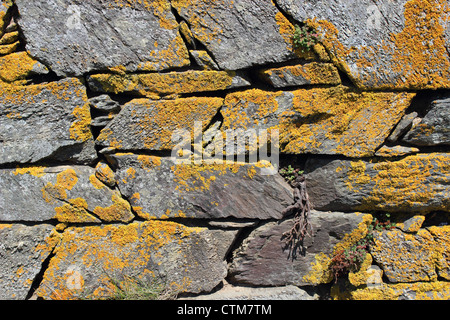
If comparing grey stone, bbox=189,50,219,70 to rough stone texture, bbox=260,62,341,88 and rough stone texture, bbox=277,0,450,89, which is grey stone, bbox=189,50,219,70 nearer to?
rough stone texture, bbox=260,62,341,88

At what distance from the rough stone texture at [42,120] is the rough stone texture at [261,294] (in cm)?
169

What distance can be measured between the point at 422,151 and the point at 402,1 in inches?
46.2

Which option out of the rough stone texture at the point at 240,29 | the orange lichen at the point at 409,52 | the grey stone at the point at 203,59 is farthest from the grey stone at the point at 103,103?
the orange lichen at the point at 409,52

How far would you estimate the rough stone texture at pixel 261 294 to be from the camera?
9.35 feet

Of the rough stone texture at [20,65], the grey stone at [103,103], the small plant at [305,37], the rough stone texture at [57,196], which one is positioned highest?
the small plant at [305,37]

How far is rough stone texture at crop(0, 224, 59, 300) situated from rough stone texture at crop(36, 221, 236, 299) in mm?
108

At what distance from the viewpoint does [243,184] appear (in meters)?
2.74

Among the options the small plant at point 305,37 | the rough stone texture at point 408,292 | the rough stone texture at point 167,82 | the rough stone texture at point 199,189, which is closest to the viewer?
the small plant at point 305,37

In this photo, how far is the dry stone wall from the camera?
254cm

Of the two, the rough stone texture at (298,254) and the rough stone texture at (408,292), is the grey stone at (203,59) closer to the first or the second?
the rough stone texture at (298,254)

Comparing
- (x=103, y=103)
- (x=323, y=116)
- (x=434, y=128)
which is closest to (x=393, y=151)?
(x=434, y=128)

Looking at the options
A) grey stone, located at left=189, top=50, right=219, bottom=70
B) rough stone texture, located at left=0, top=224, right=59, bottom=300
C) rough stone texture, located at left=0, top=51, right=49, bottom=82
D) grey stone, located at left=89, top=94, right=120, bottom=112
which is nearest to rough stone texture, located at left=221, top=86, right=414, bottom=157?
grey stone, located at left=189, top=50, right=219, bottom=70

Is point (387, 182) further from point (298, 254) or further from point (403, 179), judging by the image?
point (298, 254)

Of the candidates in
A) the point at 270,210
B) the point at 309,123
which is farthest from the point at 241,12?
the point at 270,210
